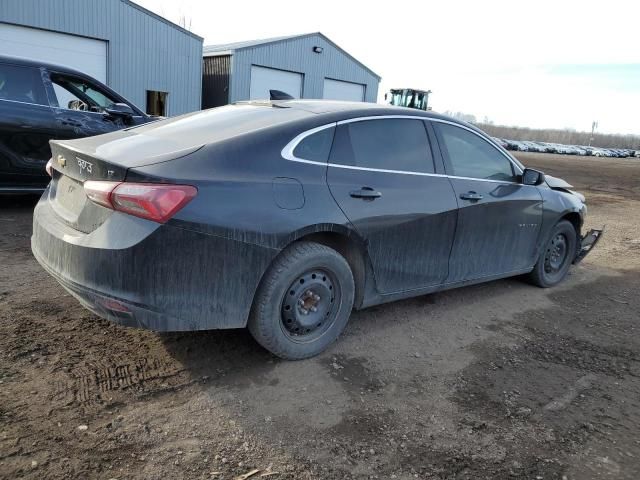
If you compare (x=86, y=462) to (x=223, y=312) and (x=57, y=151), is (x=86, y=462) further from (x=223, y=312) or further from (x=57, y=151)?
(x=57, y=151)

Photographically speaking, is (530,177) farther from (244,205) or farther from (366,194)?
(244,205)

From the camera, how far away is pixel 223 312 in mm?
2982

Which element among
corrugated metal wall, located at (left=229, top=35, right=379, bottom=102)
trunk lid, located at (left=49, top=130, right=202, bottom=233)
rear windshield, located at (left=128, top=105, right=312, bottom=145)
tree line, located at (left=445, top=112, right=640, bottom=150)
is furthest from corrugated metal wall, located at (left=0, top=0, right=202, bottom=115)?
tree line, located at (left=445, top=112, right=640, bottom=150)

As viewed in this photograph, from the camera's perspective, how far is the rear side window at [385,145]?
3531mm

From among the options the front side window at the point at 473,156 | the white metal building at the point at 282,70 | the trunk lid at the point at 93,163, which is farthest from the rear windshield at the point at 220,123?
the white metal building at the point at 282,70

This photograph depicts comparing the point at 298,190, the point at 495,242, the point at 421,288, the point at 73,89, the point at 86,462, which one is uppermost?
the point at 73,89

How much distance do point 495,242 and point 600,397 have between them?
1605 millimetres

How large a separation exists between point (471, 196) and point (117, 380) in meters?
2.86

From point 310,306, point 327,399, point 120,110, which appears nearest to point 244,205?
point 310,306

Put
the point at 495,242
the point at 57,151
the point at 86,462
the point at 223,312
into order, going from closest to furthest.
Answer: the point at 86,462
the point at 223,312
the point at 57,151
the point at 495,242

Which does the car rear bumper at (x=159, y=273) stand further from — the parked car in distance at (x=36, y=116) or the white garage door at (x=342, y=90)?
the white garage door at (x=342, y=90)

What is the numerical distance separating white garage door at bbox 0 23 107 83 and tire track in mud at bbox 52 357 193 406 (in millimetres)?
14563

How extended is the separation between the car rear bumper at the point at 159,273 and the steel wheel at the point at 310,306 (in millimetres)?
313

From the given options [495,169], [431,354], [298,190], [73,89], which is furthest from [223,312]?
[73,89]
